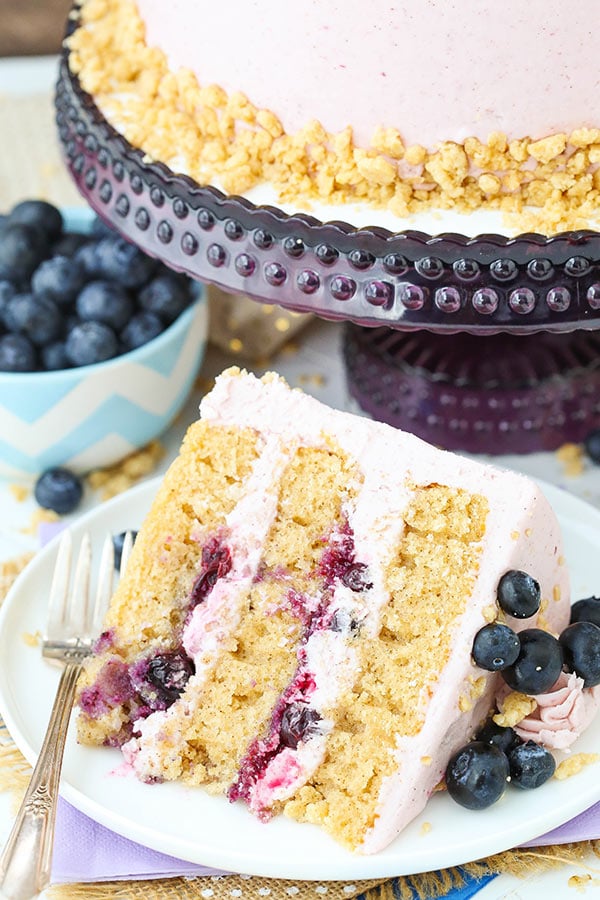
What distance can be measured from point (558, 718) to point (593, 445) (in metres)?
0.65

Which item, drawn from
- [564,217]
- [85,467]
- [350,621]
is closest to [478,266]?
[564,217]

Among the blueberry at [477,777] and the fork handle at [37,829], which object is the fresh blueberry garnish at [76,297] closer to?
the fork handle at [37,829]

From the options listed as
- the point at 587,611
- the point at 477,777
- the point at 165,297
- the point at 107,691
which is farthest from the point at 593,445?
the point at 107,691

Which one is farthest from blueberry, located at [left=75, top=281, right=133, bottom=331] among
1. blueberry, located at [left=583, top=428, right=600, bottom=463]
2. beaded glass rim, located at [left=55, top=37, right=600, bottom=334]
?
blueberry, located at [left=583, top=428, right=600, bottom=463]

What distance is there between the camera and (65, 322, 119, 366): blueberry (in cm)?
163

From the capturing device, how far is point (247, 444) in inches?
49.2

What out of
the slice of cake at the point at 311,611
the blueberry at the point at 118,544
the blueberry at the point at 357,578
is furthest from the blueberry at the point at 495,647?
the blueberry at the point at 118,544

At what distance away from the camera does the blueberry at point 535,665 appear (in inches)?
44.7

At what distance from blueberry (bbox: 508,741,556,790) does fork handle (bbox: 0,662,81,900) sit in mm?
427

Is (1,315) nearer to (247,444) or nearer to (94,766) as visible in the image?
(247,444)

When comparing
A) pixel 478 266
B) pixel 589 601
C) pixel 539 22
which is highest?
pixel 539 22

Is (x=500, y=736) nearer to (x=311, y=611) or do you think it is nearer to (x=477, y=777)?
(x=477, y=777)

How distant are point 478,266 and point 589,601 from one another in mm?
379

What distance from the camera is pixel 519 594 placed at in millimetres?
1114
